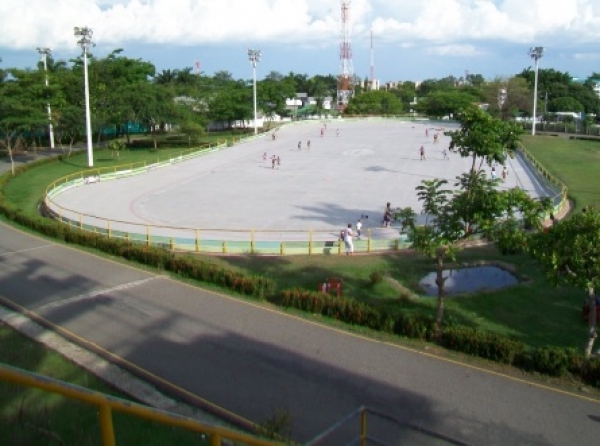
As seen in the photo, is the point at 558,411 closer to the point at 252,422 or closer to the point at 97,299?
the point at 252,422

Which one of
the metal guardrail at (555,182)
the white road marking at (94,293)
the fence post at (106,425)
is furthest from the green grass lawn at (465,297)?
the fence post at (106,425)

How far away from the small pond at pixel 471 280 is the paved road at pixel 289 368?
5.81 m

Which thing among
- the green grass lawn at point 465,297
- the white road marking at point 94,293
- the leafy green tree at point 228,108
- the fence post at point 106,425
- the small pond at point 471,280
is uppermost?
the leafy green tree at point 228,108

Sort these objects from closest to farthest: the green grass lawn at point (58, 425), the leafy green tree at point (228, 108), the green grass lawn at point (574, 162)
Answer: the green grass lawn at point (58, 425) → the green grass lawn at point (574, 162) → the leafy green tree at point (228, 108)

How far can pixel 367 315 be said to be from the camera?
14.9m

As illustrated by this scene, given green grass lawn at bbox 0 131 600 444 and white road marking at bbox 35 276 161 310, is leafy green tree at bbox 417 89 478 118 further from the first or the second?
white road marking at bbox 35 276 161 310

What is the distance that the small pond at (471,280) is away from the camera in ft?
62.5

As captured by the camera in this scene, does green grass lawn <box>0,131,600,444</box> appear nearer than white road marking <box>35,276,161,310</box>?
Yes

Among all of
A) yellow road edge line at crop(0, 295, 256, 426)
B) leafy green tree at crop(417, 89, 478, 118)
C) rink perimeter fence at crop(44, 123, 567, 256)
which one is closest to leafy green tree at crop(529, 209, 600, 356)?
rink perimeter fence at crop(44, 123, 567, 256)

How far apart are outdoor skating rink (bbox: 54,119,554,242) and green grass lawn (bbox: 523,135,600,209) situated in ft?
7.12

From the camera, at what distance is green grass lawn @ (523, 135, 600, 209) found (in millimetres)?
35406

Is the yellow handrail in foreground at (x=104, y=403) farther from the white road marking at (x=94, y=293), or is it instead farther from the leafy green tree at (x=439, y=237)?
the white road marking at (x=94, y=293)

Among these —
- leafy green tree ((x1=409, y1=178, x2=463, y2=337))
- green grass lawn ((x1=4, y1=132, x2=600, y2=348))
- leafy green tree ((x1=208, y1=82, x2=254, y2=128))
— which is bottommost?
green grass lawn ((x1=4, y1=132, x2=600, y2=348))

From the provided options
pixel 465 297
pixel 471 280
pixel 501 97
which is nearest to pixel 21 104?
pixel 471 280
